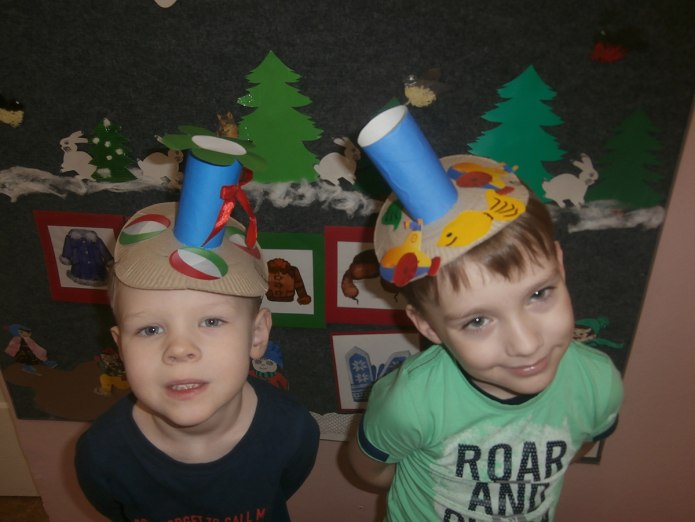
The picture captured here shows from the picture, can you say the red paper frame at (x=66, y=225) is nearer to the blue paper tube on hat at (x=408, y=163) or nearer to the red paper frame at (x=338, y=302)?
the red paper frame at (x=338, y=302)

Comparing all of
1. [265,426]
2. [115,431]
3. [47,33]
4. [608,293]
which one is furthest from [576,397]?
[47,33]

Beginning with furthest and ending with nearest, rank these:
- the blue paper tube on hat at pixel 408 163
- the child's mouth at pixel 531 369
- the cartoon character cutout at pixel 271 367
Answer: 1. the cartoon character cutout at pixel 271 367
2. the child's mouth at pixel 531 369
3. the blue paper tube on hat at pixel 408 163

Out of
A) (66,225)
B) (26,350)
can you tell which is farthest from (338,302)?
(26,350)

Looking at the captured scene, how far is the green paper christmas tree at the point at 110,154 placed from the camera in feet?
3.83

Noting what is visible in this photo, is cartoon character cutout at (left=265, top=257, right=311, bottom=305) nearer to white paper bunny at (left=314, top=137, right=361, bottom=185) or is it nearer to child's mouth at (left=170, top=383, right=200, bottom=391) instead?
white paper bunny at (left=314, top=137, right=361, bottom=185)

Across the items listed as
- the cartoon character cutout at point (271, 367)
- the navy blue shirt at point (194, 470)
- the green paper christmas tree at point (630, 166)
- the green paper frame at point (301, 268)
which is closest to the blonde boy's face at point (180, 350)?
the navy blue shirt at point (194, 470)

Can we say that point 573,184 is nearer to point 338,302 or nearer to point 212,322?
point 338,302

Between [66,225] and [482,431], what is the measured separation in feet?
3.09

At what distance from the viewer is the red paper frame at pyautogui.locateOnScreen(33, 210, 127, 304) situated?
126cm

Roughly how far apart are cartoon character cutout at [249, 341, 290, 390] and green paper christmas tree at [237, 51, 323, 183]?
419 millimetres

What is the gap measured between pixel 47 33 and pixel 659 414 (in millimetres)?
1524

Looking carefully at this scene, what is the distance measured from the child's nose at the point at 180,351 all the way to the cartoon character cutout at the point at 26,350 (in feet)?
2.22

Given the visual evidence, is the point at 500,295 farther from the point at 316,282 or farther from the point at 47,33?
the point at 47,33

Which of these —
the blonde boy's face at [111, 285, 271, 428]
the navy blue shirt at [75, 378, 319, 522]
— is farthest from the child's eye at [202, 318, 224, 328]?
the navy blue shirt at [75, 378, 319, 522]
